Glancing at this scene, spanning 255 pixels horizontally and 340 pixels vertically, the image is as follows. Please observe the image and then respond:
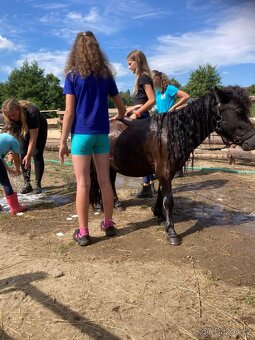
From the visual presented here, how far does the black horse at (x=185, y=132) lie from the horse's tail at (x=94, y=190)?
0.72 metres

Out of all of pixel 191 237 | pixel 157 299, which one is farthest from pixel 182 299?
pixel 191 237

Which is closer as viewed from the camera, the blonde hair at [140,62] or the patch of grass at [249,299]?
the patch of grass at [249,299]

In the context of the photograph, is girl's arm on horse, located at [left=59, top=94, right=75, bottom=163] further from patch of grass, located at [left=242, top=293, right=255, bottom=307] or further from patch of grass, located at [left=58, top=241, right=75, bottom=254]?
patch of grass, located at [left=242, top=293, right=255, bottom=307]

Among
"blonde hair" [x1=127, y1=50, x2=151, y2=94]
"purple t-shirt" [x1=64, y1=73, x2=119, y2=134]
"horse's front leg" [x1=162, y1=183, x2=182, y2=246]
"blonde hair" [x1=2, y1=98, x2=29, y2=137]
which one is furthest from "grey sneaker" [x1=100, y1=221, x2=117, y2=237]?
"blonde hair" [x1=2, y1=98, x2=29, y2=137]

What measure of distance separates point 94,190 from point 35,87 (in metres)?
64.1

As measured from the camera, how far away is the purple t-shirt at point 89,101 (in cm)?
340

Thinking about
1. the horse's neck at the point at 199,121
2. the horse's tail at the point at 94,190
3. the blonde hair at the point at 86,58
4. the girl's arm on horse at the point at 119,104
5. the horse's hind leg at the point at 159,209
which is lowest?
the horse's hind leg at the point at 159,209

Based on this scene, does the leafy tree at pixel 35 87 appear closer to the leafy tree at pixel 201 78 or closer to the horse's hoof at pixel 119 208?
the leafy tree at pixel 201 78

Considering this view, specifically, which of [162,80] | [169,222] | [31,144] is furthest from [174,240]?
Answer: [162,80]

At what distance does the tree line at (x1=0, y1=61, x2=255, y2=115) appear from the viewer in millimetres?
63312

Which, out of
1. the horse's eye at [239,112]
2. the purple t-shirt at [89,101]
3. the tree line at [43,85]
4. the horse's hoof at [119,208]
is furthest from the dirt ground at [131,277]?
the tree line at [43,85]

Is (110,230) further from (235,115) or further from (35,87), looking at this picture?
(35,87)

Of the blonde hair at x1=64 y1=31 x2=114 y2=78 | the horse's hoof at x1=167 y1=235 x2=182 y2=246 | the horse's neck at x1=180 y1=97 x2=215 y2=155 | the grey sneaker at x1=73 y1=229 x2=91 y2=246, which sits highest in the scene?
the blonde hair at x1=64 y1=31 x2=114 y2=78

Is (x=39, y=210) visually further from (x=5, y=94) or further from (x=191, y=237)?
(x=5, y=94)
